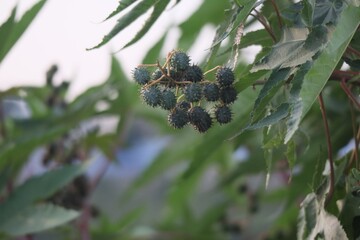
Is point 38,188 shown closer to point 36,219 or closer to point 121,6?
point 36,219

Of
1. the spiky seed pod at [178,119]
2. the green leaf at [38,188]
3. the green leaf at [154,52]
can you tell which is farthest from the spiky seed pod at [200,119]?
the green leaf at [154,52]

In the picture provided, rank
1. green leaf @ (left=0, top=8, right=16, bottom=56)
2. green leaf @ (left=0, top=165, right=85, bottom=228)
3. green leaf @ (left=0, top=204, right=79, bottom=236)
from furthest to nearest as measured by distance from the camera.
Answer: green leaf @ (left=0, top=165, right=85, bottom=228) → green leaf @ (left=0, top=204, right=79, bottom=236) → green leaf @ (left=0, top=8, right=16, bottom=56)

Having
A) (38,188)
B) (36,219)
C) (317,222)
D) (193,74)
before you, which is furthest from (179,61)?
(38,188)

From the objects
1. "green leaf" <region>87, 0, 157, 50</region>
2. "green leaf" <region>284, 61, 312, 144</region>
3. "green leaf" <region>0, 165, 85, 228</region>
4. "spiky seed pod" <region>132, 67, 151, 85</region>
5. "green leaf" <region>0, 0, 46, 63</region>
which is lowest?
"green leaf" <region>0, 165, 85, 228</region>

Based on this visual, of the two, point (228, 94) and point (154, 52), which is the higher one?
point (228, 94)

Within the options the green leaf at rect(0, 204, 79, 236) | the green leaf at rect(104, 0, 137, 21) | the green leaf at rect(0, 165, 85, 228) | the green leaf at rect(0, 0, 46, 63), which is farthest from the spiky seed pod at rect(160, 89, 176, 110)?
the green leaf at rect(0, 165, 85, 228)

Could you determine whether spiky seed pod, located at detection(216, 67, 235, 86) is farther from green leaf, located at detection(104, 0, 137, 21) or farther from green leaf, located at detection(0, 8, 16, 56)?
green leaf, located at detection(0, 8, 16, 56)
